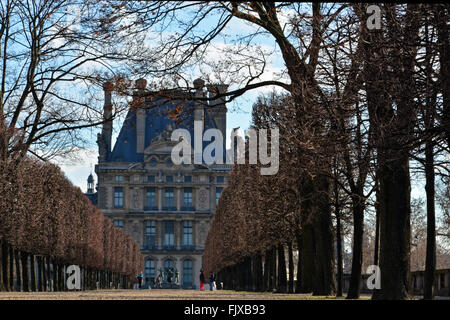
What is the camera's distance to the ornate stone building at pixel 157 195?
115812 millimetres

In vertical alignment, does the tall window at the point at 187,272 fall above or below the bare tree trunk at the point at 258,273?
below

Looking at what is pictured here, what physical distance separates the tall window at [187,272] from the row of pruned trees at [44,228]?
53467 mm

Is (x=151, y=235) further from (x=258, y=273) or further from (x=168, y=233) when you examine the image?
(x=258, y=273)

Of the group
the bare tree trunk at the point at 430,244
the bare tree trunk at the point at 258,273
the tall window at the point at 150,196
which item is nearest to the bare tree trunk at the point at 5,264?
the bare tree trunk at the point at 258,273

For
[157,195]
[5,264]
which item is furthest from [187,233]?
[5,264]

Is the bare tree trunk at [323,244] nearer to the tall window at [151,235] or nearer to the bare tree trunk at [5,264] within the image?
the bare tree trunk at [5,264]

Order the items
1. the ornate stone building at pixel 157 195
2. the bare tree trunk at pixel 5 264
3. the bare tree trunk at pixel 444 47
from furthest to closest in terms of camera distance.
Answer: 1. the ornate stone building at pixel 157 195
2. the bare tree trunk at pixel 5 264
3. the bare tree trunk at pixel 444 47

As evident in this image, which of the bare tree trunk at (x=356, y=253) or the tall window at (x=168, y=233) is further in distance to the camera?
the tall window at (x=168, y=233)

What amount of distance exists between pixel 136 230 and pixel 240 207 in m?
71.6

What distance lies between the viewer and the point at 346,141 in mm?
15492

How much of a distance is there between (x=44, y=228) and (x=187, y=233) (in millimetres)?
78825

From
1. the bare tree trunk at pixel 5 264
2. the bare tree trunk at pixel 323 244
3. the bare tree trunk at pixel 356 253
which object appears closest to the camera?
the bare tree trunk at pixel 356 253

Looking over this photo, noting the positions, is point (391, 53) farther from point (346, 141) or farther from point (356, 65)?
point (346, 141)

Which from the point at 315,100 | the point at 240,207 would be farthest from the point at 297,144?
the point at 240,207
